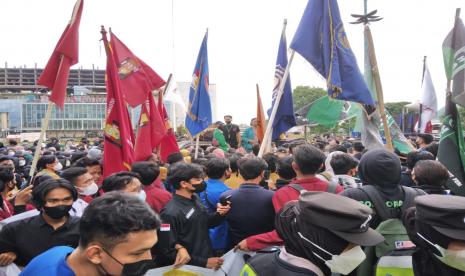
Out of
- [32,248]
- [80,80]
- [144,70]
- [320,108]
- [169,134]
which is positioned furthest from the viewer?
[80,80]

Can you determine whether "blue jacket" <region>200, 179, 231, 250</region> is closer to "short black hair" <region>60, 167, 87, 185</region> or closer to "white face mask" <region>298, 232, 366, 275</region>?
"short black hair" <region>60, 167, 87, 185</region>

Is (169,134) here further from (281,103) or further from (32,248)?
(32,248)

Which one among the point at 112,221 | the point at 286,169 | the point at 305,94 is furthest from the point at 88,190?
the point at 305,94

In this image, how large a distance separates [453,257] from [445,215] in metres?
0.21

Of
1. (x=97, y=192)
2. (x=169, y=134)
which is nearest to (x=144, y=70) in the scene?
(x=169, y=134)

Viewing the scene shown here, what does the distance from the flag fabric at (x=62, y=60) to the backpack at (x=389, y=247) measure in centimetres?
401

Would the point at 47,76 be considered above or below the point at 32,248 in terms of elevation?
above

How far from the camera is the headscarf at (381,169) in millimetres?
2795

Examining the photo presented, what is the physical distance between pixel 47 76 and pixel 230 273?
11.7 feet

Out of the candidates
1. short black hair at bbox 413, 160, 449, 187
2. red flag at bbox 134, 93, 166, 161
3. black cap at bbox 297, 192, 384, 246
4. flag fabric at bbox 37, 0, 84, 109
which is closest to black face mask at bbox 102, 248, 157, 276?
black cap at bbox 297, 192, 384, 246

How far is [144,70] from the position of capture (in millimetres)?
6777

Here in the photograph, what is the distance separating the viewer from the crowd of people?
1.76 metres

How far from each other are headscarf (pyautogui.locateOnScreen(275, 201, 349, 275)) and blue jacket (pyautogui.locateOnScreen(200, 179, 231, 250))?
5.72 feet

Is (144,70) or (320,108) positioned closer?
(144,70)
